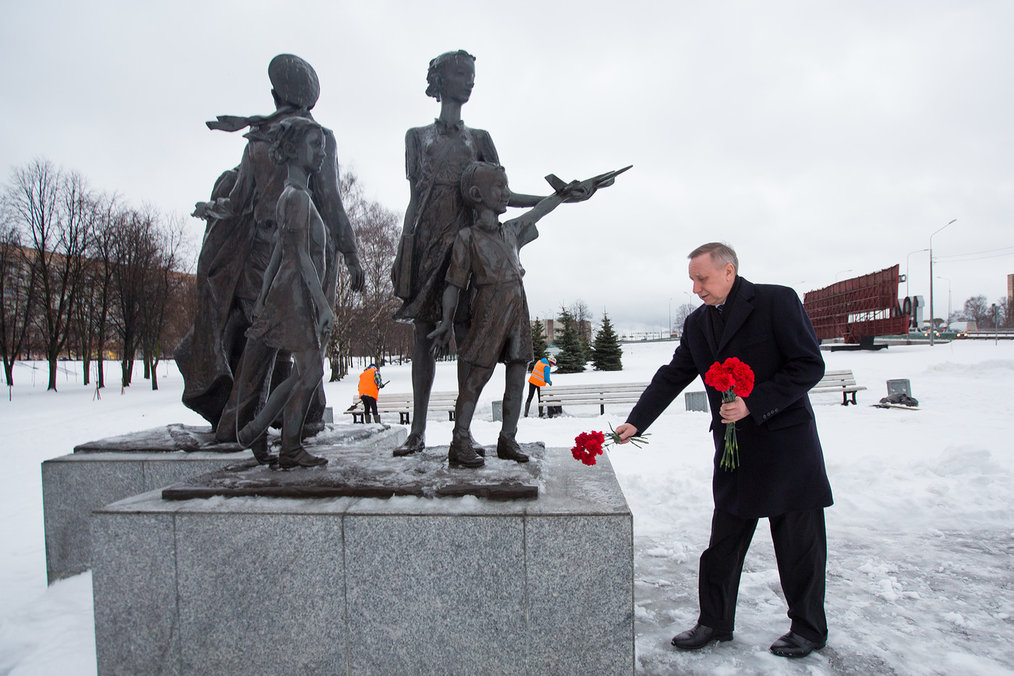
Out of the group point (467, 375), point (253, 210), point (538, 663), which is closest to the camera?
point (538, 663)

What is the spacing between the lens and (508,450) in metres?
3.45

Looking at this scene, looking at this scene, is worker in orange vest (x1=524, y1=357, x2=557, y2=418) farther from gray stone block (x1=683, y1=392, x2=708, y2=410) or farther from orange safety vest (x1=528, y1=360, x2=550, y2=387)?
gray stone block (x1=683, y1=392, x2=708, y2=410)

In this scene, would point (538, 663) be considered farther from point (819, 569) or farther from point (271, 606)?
point (819, 569)

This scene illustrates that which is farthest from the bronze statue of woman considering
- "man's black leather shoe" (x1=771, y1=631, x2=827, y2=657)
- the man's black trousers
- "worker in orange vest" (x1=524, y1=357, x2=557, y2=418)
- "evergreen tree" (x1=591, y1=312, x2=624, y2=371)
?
"evergreen tree" (x1=591, y1=312, x2=624, y2=371)

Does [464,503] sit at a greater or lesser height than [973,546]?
greater

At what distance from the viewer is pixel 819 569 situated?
2.81m

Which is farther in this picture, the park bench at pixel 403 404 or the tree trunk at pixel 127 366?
the tree trunk at pixel 127 366

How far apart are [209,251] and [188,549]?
2.75 m

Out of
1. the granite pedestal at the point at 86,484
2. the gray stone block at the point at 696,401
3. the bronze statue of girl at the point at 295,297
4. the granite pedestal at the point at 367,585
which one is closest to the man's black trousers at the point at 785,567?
the granite pedestal at the point at 367,585

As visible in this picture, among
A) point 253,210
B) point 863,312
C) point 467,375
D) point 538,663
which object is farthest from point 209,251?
point 863,312

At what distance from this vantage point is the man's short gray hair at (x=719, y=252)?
2848 mm

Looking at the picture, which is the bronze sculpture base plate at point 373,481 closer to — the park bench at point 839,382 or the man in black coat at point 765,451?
the man in black coat at point 765,451

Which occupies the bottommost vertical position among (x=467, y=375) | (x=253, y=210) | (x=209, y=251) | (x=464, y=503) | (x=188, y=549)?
(x=188, y=549)

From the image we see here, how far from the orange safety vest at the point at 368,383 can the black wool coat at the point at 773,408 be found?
1004 centimetres
